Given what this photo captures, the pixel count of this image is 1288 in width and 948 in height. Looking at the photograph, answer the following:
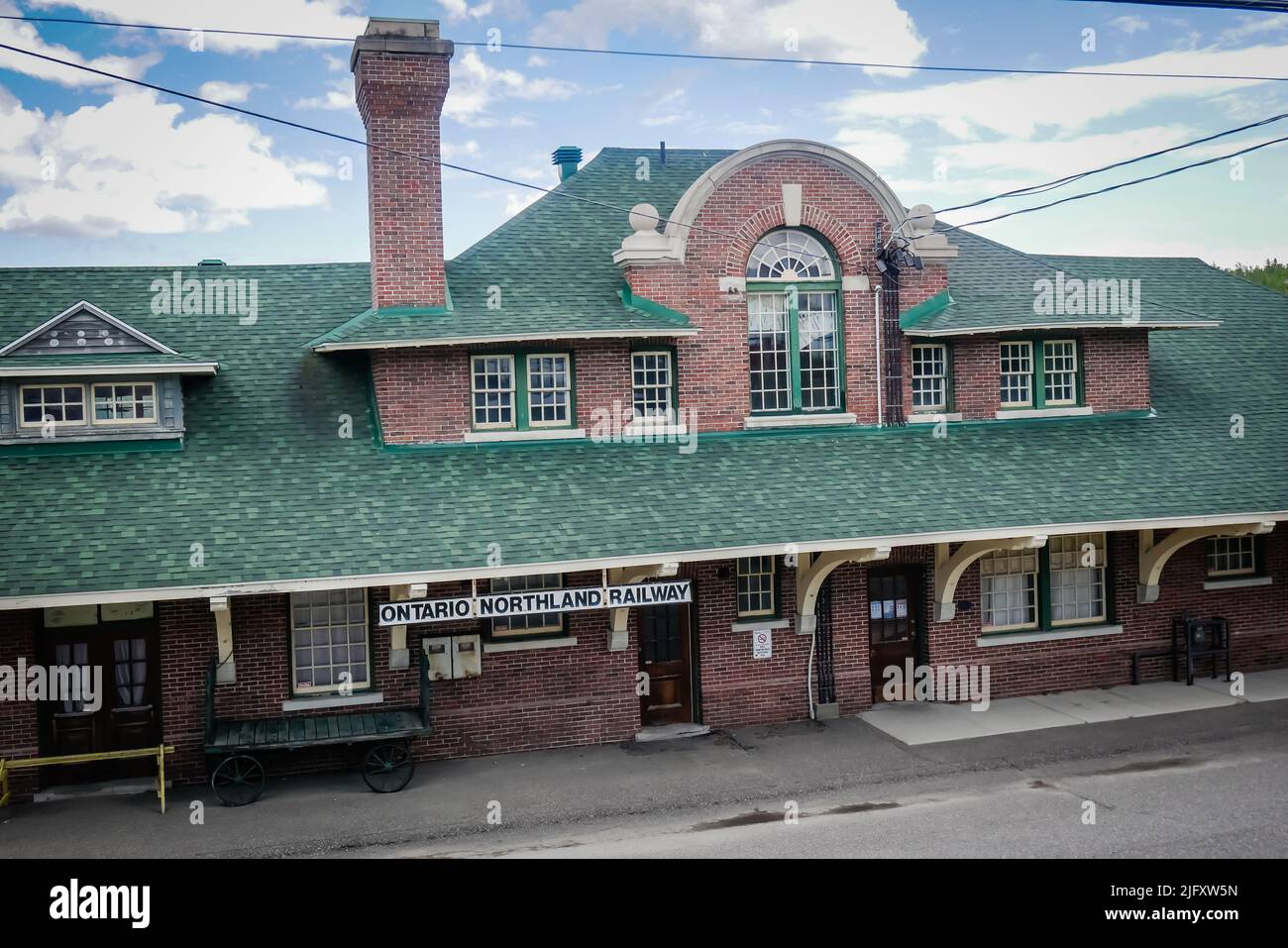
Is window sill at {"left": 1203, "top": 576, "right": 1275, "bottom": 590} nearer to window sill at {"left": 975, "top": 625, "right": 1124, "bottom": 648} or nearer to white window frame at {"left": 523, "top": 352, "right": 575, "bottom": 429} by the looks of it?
window sill at {"left": 975, "top": 625, "right": 1124, "bottom": 648}

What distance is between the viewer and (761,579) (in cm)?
A: 1683

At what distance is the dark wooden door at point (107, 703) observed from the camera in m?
14.2

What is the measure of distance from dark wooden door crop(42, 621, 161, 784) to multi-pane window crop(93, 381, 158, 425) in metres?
2.98

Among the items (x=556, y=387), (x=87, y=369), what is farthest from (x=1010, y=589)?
(x=87, y=369)

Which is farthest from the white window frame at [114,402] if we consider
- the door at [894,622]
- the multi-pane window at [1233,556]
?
the multi-pane window at [1233,556]

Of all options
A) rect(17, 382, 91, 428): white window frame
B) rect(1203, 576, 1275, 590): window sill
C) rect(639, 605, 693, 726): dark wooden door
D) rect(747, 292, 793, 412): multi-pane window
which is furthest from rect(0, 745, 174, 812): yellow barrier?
rect(1203, 576, 1275, 590): window sill

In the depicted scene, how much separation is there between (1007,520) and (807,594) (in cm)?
312

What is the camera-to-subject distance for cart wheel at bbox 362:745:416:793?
1398 centimetres

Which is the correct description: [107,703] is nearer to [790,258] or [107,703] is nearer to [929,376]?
[790,258]

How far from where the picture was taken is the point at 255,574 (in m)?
13.3

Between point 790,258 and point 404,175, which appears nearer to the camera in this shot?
point 404,175

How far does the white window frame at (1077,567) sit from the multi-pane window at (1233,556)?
224 centimetres

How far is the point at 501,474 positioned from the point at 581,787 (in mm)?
4540

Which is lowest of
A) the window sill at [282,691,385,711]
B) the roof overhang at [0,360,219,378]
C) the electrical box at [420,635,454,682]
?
the window sill at [282,691,385,711]
